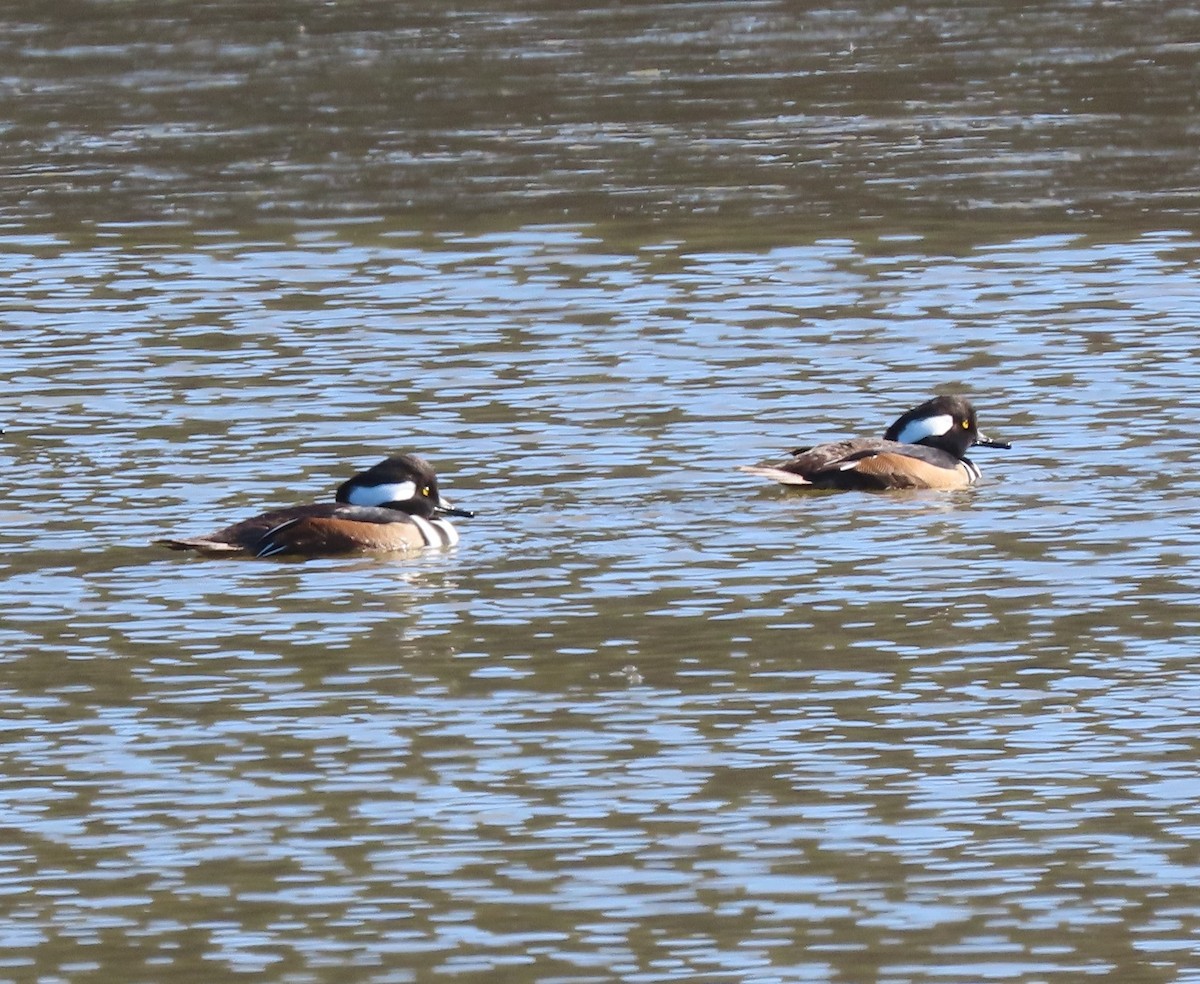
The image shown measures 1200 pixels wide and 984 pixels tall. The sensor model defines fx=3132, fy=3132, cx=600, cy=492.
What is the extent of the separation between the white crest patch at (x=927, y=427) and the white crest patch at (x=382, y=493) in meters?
3.02

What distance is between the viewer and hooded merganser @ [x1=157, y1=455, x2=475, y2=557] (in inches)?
591

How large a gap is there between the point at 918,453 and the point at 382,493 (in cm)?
306

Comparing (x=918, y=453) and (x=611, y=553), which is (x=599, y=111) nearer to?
(x=918, y=453)

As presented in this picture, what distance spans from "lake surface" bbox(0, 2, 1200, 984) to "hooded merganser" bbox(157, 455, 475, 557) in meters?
0.17

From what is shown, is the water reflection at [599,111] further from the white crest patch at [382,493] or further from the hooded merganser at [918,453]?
the white crest patch at [382,493]

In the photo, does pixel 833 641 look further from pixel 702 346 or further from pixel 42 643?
pixel 702 346

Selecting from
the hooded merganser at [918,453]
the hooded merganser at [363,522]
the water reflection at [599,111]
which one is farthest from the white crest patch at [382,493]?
the water reflection at [599,111]

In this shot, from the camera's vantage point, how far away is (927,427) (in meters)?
16.9

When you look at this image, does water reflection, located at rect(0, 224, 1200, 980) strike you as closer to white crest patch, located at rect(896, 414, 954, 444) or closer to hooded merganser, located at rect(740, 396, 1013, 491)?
hooded merganser, located at rect(740, 396, 1013, 491)

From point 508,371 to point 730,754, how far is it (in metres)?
8.40

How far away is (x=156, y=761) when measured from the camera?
11664 millimetres

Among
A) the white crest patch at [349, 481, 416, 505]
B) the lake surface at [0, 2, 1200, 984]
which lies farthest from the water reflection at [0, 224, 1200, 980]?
the white crest patch at [349, 481, 416, 505]

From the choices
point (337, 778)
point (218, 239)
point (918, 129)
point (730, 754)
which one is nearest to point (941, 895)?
point (730, 754)

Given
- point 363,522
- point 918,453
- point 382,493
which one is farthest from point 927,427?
point 363,522
